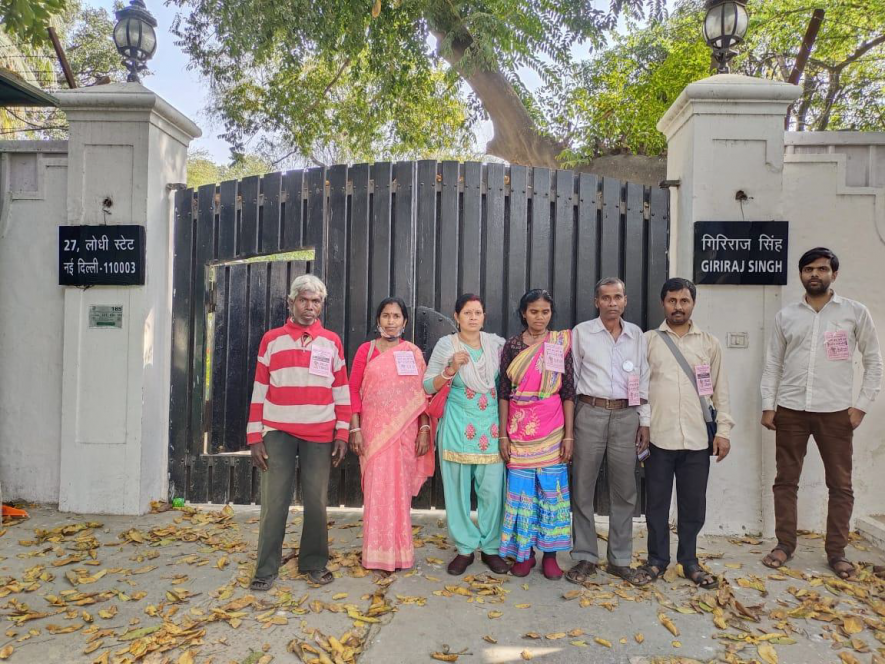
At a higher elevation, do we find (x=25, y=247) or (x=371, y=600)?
(x=25, y=247)

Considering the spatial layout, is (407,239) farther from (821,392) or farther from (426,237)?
(821,392)

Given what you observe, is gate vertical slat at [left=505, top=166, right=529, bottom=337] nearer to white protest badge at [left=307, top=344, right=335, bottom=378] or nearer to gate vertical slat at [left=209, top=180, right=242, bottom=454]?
white protest badge at [left=307, top=344, right=335, bottom=378]

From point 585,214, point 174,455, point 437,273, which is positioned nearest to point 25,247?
point 174,455

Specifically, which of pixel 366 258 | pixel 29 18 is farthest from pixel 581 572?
pixel 29 18

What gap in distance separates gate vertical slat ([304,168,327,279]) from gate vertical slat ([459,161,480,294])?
1.08 metres

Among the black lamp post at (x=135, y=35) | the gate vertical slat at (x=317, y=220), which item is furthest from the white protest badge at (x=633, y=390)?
the black lamp post at (x=135, y=35)

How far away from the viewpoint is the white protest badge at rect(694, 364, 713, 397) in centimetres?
337

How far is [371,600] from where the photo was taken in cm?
307

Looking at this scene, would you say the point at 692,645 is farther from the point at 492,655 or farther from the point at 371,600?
the point at 371,600

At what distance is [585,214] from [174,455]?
12.0 ft

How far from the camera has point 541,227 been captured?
4355 millimetres

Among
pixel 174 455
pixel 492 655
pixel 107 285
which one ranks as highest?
pixel 107 285

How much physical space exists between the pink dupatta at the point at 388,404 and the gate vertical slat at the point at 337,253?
3.60ft

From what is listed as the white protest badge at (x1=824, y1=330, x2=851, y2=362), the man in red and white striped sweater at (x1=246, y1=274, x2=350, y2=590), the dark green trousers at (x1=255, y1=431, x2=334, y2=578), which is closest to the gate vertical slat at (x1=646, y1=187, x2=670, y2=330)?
the white protest badge at (x1=824, y1=330, x2=851, y2=362)
